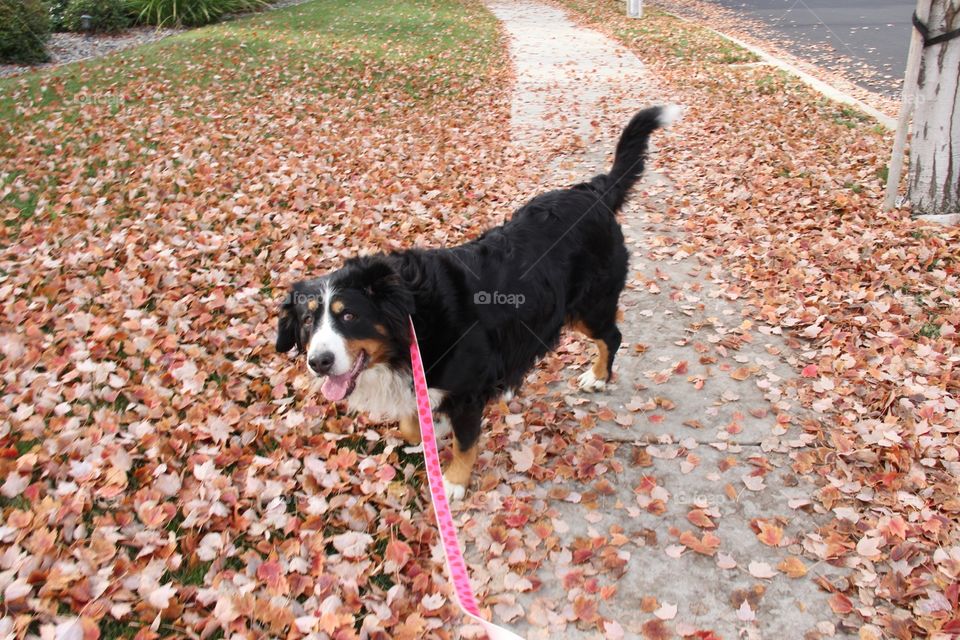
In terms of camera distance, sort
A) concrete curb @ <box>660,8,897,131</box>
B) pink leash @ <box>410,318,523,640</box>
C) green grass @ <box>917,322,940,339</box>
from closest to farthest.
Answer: pink leash @ <box>410,318,523,640</box> < green grass @ <box>917,322,940,339</box> < concrete curb @ <box>660,8,897,131</box>

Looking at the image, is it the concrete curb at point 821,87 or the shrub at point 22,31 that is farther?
the shrub at point 22,31

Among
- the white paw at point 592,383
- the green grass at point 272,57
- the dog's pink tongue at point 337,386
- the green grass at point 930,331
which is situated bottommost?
the white paw at point 592,383

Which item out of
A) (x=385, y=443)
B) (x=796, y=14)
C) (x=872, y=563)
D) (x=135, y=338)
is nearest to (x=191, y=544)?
(x=385, y=443)

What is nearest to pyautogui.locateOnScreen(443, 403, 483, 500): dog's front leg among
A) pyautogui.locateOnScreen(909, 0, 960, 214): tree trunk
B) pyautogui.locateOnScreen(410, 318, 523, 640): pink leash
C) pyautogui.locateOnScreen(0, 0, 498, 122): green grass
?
pyautogui.locateOnScreen(410, 318, 523, 640): pink leash

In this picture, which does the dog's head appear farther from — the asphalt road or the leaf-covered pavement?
the asphalt road

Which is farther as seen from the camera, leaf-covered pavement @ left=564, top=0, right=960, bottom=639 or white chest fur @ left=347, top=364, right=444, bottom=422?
white chest fur @ left=347, top=364, right=444, bottom=422

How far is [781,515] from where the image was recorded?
3.32 metres

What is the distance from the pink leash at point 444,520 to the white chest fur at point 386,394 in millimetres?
183

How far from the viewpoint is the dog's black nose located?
9.38 feet

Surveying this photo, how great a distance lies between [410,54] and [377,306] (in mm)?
14544

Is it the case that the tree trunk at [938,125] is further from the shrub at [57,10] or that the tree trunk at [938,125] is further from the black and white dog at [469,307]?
the shrub at [57,10]

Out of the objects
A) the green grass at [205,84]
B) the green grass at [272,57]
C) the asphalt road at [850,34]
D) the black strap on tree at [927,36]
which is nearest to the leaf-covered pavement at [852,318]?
the black strap on tree at [927,36]

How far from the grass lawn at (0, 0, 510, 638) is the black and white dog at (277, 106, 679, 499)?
66cm

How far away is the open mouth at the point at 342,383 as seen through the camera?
3035 millimetres
